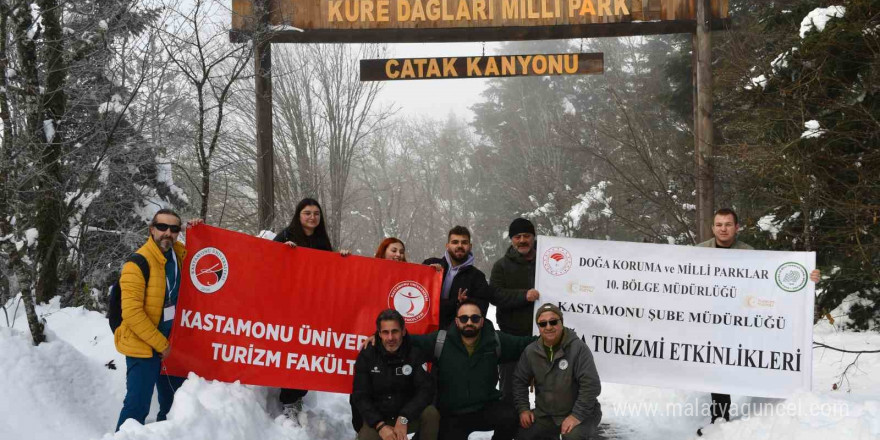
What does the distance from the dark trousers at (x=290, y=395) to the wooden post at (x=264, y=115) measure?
5.02 meters

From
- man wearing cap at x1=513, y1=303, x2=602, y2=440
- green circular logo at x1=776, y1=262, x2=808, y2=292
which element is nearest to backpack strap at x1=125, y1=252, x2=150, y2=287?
man wearing cap at x1=513, y1=303, x2=602, y2=440

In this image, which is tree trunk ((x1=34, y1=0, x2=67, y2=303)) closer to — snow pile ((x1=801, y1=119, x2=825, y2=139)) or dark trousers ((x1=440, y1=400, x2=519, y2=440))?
dark trousers ((x1=440, y1=400, x2=519, y2=440))

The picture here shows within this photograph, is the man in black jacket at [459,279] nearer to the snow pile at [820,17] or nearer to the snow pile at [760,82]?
the snow pile at [820,17]

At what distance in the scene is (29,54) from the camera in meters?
7.60

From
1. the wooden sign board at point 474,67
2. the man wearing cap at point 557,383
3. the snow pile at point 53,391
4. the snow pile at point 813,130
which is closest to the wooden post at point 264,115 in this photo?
the wooden sign board at point 474,67

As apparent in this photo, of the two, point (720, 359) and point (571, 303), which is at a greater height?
point (571, 303)

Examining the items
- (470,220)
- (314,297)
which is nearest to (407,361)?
(314,297)

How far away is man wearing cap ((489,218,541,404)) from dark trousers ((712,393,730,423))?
1.80 metres

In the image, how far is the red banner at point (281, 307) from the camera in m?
6.39

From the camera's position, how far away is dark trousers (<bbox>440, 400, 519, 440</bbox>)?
20.0 feet

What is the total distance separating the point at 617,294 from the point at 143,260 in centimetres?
412

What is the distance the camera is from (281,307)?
6707mm

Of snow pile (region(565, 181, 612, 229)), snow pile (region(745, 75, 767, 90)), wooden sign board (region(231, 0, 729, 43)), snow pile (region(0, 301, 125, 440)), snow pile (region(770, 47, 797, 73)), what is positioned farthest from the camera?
snow pile (region(565, 181, 612, 229))

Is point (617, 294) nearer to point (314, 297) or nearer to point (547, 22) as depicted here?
point (314, 297)
